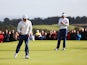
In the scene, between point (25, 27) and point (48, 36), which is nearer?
point (25, 27)

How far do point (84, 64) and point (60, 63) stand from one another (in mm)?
959

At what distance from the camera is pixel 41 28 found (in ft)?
138

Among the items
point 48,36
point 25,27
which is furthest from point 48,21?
point 25,27

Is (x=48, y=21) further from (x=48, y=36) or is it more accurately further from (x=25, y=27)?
(x=25, y=27)

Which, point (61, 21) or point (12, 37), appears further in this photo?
point (12, 37)

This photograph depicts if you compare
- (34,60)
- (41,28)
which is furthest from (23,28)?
(41,28)

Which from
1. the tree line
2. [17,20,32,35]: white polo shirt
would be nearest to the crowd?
the tree line

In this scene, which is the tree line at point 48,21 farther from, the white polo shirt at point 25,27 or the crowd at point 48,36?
the white polo shirt at point 25,27

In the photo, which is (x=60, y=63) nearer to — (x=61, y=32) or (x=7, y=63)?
(x=7, y=63)

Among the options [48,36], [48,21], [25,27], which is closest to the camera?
[25,27]

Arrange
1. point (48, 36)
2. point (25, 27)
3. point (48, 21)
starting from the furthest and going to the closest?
point (48, 21), point (48, 36), point (25, 27)

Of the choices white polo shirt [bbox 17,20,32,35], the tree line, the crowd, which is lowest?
the crowd

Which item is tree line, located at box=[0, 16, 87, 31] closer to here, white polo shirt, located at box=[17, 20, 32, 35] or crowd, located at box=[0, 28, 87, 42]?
crowd, located at box=[0, 28, 87, 42]

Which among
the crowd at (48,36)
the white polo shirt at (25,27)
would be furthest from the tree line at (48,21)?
the white polo shirt at (25,27)
